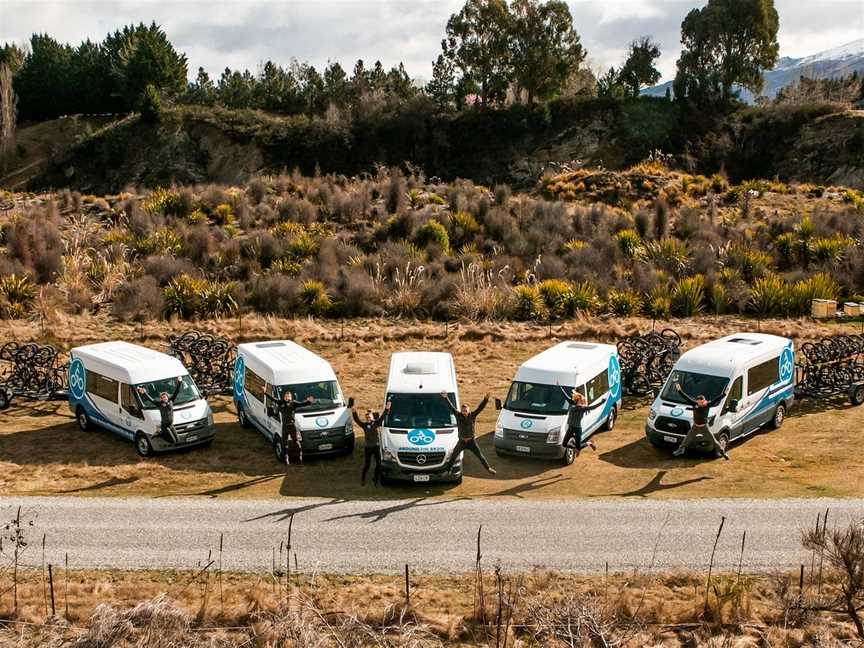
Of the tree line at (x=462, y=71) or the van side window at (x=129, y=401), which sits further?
the tree line at (x=462, y=71)

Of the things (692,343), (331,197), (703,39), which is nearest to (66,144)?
(331,197)

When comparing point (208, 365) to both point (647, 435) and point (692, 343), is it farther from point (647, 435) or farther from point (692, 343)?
point (692, 343)

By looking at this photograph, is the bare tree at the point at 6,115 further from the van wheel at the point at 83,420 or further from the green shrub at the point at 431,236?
the van wheel at the point at 83,420

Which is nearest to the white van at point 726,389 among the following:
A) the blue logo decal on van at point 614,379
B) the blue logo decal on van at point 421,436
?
the blue logo decal on van at point 614,379

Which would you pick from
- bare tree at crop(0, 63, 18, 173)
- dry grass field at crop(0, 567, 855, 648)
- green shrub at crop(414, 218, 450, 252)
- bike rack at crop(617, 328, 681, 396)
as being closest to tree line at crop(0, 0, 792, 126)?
bare tree at crop(0, 63, 18, 173)

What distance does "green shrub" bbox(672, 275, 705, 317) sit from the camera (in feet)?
111

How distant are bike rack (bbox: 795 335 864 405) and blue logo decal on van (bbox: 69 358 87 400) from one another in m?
18.9

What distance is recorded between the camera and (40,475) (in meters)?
18.2

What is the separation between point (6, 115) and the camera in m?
78.7

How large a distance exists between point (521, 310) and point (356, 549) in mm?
20569

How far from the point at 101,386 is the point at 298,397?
17.3 ft

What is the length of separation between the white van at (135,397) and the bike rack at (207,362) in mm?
2971

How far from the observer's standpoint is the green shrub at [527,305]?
1305 inches

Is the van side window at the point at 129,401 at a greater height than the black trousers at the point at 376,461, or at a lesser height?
greater
